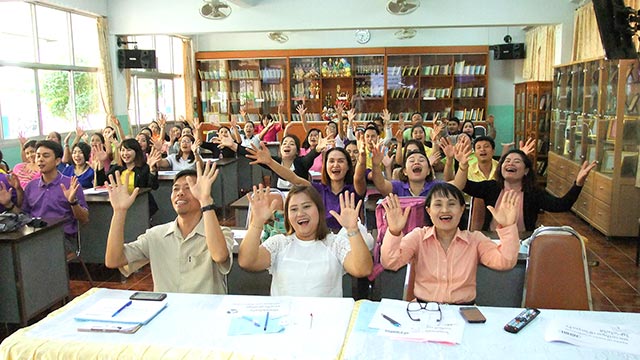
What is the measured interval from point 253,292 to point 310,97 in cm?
955

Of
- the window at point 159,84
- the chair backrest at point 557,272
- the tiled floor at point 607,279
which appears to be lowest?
the tiled floor at point 607,279

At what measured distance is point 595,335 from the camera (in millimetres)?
1931

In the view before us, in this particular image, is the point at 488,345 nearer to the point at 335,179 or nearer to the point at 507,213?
the point at 507,213

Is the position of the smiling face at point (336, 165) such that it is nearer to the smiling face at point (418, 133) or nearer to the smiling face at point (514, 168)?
the smiling face at point (514, 168)

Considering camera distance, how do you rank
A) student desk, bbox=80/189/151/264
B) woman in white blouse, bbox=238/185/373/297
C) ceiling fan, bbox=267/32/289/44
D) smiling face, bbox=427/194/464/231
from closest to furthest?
woman in white blouse, bbox=238/185/373/297 → smiling face, bbox=427/194/464/231 → student desk, bbox=80/189/151/264 → ceiling fan, bbox=267/32/289/44

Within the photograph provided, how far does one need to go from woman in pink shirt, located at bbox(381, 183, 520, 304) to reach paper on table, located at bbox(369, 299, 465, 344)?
0.45m

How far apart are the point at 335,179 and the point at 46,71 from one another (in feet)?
20.7

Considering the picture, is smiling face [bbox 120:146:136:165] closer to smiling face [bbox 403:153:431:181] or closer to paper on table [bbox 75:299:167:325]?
smiling face [bbox 403:153:431:181]

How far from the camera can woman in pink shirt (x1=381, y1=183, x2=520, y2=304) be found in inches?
102

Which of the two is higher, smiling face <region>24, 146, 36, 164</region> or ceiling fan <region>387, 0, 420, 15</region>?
ceiling fan <region>387, 0, 420, 15</region>

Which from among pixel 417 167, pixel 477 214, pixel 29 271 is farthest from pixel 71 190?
pixel 477 214

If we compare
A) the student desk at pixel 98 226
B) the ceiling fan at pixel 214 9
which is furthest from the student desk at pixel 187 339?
A: the ceiling fan at pixel 214 9

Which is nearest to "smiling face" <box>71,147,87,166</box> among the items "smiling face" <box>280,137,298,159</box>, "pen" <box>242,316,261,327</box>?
"smiling face" <box>280,137,298,159</box>

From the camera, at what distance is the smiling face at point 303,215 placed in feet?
8.50
